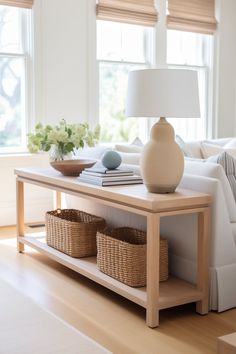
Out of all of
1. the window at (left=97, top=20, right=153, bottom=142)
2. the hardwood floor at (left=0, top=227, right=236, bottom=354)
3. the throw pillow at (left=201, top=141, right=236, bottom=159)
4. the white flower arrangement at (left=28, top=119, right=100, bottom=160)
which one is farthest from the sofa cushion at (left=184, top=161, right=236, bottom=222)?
the window at (left=97, top=20, right=153, bottom=142)

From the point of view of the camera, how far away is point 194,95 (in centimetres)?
300

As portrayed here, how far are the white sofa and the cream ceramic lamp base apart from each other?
0.65ft

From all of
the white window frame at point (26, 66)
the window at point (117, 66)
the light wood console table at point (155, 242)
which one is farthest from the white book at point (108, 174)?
the window at point (117, 66)

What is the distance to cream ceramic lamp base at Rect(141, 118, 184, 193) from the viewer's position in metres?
3.04

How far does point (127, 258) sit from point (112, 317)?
1.14ft

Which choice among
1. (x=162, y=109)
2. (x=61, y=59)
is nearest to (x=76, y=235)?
(x=162, y=109)

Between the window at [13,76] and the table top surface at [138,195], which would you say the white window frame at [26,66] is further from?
the table top surface at [138,195]

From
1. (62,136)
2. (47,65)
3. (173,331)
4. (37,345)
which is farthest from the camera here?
(47,65)

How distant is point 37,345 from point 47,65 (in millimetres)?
3481

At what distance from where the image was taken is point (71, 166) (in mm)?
3861

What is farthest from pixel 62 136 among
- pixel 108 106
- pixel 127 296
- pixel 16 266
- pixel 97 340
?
pixel 108 106

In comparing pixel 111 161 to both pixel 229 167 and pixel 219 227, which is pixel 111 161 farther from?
pixel 219 227

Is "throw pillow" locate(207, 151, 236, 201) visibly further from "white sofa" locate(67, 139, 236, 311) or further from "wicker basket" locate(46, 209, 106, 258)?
"wicker basket" locate(46, 209, 106, 258)

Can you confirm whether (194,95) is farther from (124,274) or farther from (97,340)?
(97,340)
